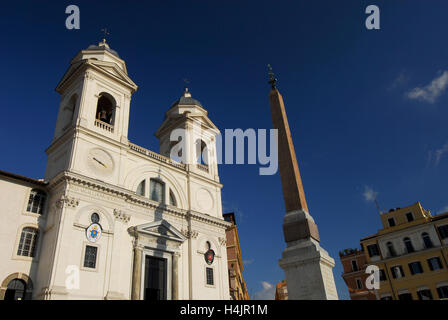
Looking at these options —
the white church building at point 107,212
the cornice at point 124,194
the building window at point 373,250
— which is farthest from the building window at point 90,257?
the building window at point 373,250

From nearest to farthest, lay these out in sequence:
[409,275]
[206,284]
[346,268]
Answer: [206,284] < [409,275] < [346,268]

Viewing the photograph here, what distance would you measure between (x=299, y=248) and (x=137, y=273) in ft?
44.9

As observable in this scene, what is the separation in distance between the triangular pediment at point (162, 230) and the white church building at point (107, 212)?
75 millimetres

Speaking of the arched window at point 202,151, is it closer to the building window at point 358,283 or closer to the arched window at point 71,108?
the arched window at point 71,108

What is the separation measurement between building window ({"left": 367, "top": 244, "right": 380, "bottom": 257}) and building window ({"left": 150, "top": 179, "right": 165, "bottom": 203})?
2770cm

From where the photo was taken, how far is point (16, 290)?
17312 mm

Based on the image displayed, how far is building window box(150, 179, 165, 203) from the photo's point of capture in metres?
25.3

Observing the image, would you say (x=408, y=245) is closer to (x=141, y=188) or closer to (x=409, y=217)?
(x=409, y=217)

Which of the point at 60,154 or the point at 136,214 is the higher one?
the point at 60,154

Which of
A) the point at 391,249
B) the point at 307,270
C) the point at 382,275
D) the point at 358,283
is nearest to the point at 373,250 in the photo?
the point at 391,249

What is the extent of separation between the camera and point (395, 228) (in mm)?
38094
